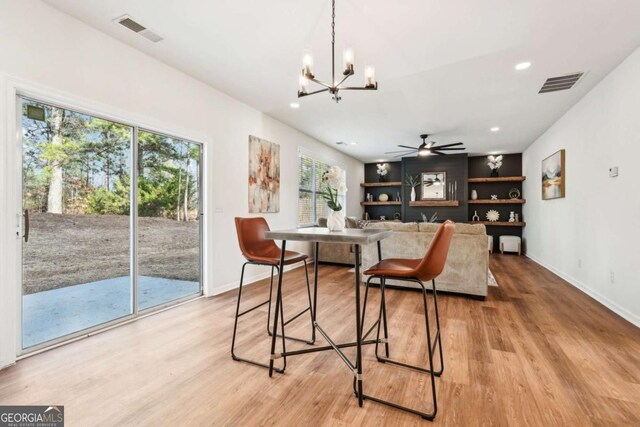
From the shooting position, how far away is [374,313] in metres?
3.02

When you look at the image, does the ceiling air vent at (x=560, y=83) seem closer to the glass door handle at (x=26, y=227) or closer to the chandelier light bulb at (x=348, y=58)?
the chandelier light bulb at (x=348, y=58)

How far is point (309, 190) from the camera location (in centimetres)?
630

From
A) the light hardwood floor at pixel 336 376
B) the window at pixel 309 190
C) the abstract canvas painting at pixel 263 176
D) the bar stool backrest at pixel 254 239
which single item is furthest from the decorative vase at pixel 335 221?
the window at pixel 309 190

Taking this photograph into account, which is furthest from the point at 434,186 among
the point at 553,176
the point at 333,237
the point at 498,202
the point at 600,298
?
the point at 333,237

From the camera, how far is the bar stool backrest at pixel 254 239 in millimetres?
2160

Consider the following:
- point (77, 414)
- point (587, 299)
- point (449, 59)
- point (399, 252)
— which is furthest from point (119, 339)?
point (587, 299)

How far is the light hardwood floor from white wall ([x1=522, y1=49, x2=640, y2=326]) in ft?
1.80

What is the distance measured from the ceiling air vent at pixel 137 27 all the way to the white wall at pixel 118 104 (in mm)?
299

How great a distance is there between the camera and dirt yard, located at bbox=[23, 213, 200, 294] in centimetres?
229

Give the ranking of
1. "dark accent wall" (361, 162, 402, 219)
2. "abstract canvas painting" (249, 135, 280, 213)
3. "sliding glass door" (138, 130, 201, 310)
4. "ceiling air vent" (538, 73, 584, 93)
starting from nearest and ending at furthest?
"sliding glass door" (138, 130, 201, 310), "ceiling air vent" (538, 73, 584, 93), "abstract canvas painting" (249, 135, 280, 213), "dark accent wall" (361, 162, 402, 219)

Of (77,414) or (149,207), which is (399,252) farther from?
(77,414)

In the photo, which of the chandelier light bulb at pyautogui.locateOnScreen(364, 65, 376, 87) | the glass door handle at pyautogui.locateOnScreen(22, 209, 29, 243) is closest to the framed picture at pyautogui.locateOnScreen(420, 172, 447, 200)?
the chandelier light bulb at pyautogui.locateOnScreen(364, 65, 376, 87)

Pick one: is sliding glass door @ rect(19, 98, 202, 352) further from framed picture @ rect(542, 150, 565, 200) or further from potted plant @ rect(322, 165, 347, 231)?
framed picture @ rect(542, 150, 565, 200)

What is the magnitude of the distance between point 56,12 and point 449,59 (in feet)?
11.4
